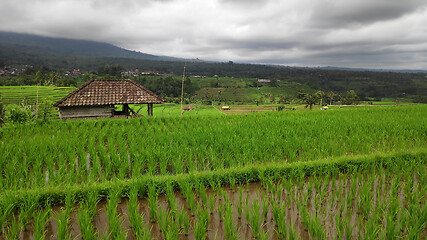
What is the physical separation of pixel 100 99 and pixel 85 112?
1.17 metres

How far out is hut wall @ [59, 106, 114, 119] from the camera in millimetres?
11391

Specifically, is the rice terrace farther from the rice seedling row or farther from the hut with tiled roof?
the hut with tiled roof

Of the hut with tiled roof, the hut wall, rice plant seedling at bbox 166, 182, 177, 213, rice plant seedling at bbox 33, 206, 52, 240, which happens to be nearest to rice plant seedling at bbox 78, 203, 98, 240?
rice plant seedling at bbox 33, 206, 52, 240

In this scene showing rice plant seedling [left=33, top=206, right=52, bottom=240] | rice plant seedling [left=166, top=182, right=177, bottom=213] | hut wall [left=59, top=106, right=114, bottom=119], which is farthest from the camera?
hut wall [left=59, top=106, right=114, bottom=119]

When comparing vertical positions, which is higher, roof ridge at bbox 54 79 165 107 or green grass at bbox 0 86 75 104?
roof ridge at bbox 54 79 165 107

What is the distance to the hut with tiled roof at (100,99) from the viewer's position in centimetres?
1120

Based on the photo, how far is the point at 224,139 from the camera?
19.9 feet

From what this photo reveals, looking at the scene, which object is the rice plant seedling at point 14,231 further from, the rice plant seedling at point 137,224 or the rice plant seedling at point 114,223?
the rice plant seedling at point 137,224

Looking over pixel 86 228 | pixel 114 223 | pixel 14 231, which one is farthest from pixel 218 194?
pixel 14 231

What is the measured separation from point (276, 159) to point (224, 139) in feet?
5.33

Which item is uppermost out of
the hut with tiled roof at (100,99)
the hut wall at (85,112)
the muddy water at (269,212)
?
the hut with tiled roof at (100,99)

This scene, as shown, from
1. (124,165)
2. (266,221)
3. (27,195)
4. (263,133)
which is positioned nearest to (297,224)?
(266,221)

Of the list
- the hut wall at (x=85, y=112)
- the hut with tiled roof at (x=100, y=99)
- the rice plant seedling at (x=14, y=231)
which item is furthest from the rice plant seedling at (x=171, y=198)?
the hut wall at (x=85, y=112)

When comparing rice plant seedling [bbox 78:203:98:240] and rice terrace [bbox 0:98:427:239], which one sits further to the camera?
rice terrace [bbox 0:98:427:239]
